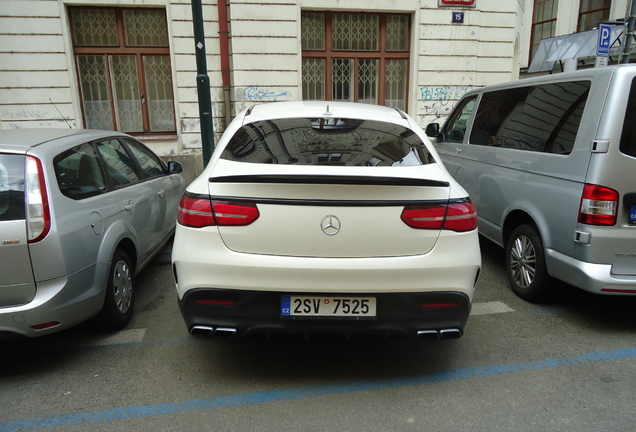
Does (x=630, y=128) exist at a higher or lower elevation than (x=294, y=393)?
higher

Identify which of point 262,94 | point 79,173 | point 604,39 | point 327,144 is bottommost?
point 79,173

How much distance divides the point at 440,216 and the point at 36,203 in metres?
2.44

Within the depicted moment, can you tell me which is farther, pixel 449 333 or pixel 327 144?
pixel 327 144

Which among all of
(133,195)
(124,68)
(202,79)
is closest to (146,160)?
(133,195)

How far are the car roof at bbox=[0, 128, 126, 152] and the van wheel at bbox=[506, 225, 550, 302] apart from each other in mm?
3893

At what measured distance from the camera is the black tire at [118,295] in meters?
3.33

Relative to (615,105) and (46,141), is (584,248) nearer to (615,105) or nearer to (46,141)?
(615,105)

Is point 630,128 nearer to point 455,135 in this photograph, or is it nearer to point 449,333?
point 449,333

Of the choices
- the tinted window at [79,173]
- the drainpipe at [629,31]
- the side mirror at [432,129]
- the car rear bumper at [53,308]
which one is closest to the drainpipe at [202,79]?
the tinted window at [79,173]

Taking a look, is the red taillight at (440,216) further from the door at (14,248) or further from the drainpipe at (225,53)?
the drainpipe at (225,53)

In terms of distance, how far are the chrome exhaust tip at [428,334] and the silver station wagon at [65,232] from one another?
7.27 ft

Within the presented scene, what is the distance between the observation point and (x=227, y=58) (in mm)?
9383

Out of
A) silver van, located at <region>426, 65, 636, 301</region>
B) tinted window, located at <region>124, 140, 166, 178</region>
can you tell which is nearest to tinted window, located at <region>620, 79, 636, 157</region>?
silver van, located at <region>426, 65, 636, 301</region>

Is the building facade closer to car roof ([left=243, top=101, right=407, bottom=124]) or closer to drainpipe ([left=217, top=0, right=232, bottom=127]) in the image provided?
drainpipe ([left=217, top=0, right=232, bottom=127])
